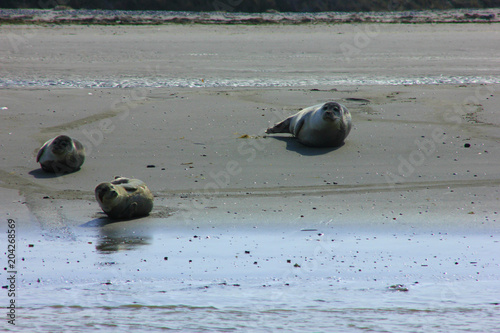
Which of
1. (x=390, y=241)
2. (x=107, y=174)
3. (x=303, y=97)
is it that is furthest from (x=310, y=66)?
(x=390, y=241)

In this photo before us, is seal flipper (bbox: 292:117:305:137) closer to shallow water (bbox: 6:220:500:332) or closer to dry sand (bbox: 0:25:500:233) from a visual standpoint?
dry sand (bbox: 0:25:500:233)

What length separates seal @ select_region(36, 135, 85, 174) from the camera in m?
6.46

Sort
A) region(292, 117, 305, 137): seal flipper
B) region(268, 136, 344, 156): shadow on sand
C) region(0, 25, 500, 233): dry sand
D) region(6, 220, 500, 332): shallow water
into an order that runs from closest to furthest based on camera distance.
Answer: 1. region(6, 220, 500, 332): shallow water
2. region(0, 25, 500, 233): dry sand
3. region(268, 136, 344, 156): shadow on sand
4. region(292, 117, 305, 137): seal flipper

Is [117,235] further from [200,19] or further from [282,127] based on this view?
[200,19]

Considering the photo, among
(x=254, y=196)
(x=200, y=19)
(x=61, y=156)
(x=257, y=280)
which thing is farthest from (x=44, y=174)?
(x=200, y=19)

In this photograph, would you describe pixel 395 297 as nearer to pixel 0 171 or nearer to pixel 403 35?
pixel 0 171

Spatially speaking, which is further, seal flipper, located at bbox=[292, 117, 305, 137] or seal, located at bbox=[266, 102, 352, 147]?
seal flipper, located at bbox=[292, 117, 305, 137]

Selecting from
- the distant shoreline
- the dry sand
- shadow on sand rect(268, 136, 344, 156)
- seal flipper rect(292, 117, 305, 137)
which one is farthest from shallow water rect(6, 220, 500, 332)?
the distant shoreline

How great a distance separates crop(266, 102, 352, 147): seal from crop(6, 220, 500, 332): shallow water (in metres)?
2.60

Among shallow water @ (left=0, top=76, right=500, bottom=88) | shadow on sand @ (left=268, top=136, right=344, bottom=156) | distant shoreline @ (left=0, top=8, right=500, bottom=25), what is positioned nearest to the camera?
shadow on sand @ (left=268, top=136, right=344, bottom=156)

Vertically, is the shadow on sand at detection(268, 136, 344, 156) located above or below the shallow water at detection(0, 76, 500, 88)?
below

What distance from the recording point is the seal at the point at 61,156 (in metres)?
6.46

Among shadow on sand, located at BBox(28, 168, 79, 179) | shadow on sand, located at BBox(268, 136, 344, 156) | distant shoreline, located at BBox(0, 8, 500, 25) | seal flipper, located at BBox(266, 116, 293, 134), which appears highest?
distant shoreline, located at BBox(0, 8, 500, 25)

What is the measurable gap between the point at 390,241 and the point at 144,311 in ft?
6.54
